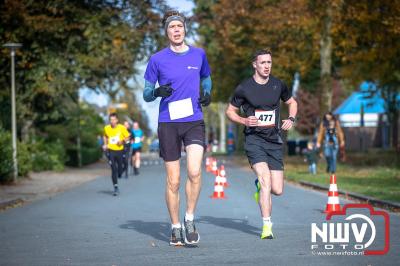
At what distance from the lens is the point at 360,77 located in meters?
34.0

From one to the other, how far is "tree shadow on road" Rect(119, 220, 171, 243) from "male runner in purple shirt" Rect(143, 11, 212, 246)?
0.95 m

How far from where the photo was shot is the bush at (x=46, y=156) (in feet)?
100

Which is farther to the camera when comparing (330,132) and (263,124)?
(330,132)

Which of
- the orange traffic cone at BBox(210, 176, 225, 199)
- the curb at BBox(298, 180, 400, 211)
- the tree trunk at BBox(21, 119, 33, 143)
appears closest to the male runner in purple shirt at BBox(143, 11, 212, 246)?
the curb at BBox(298, 180, 400, 211)

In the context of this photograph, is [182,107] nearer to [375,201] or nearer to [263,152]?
[263,152]

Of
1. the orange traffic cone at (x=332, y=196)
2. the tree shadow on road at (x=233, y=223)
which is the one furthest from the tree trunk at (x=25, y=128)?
the orange traffic cone at (x=332, y=196)

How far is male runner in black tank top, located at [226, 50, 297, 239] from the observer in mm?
9094

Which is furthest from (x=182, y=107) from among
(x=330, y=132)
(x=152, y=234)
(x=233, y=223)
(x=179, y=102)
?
(x=330, y=132)

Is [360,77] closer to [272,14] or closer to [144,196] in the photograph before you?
[272,14]

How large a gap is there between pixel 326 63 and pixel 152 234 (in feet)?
79.8

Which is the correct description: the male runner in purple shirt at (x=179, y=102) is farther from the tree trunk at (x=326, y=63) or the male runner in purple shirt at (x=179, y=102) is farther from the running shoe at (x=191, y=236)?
the tree trunk at (x=326, y=63)

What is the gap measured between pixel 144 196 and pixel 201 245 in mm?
9130

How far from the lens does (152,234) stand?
988 cm

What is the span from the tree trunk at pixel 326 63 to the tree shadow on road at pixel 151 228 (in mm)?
21447
